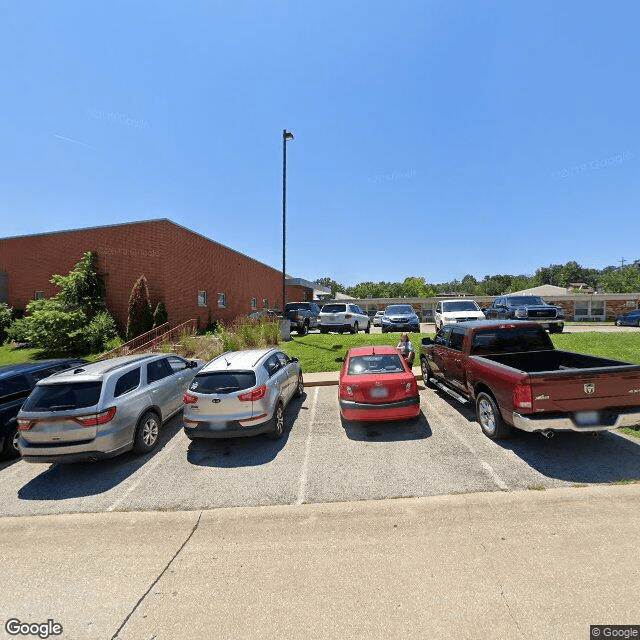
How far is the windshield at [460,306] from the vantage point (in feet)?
55.3

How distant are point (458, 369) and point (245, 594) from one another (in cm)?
583

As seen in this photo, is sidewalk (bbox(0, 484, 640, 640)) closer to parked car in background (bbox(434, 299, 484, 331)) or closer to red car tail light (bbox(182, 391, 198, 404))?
red car tail light (bbox(182, 391, 198, 404))

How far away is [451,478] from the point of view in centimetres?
489

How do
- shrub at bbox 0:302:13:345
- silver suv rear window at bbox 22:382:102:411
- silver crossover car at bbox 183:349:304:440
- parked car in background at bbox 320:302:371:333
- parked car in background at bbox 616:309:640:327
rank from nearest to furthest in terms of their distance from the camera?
silver suv rear window at bbox 22:382:102:411, silver crossover car at bbox 183:349:304:440, parked car in background at bbox 320:302:371:333, shrub at bbox 0:302:13:345, parked car in background at bbox 616:309:640:327

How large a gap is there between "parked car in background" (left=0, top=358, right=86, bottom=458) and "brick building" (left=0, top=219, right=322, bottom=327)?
9953 mm

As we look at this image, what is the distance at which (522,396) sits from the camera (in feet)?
16.1

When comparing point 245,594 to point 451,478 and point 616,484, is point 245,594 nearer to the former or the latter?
point 451,478

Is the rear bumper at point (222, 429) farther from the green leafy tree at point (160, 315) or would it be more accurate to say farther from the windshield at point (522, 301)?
the windshield at point (522, 301)

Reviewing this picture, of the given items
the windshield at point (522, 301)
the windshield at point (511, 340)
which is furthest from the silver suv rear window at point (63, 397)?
the windshield at point (522, 301)

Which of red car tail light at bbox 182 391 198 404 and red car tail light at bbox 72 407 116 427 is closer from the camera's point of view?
red car tail light at bbox 72 407 116 427

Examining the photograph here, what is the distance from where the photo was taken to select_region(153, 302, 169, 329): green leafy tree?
16656 mm

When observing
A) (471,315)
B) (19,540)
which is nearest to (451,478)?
(19,540)

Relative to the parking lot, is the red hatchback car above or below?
above

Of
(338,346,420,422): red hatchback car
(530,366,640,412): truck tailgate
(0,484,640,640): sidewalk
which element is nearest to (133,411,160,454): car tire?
(0,484,640,640): sidewalk
